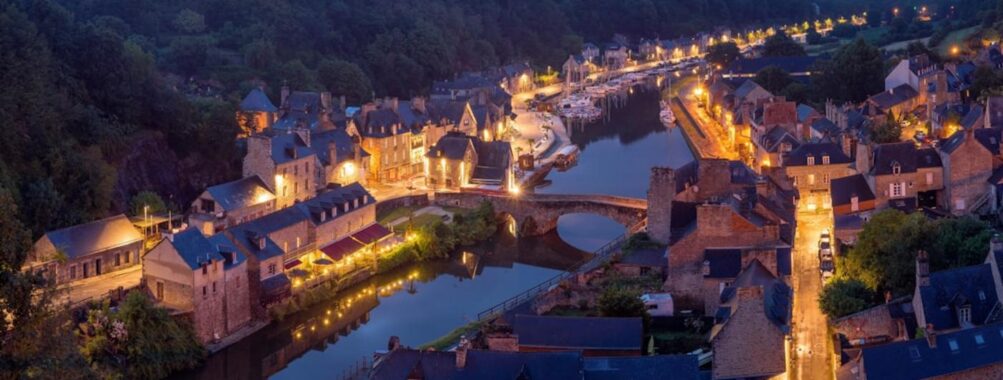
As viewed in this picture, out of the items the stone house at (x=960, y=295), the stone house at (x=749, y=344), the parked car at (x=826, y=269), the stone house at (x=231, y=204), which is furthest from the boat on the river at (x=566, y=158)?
the stone house at (x=749, y=344)

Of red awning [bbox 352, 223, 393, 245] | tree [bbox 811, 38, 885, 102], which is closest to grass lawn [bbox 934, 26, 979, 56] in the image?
tree [bbox 811, 38, 885, 102]

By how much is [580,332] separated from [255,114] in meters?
29.2

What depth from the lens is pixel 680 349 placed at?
28.0 m

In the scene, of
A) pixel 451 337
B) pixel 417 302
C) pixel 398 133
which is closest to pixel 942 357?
pixel 451 337

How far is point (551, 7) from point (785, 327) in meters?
87.8

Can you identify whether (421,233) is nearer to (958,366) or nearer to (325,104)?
(325,104)

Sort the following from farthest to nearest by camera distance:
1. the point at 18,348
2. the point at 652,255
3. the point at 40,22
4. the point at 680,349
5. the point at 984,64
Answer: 1. the point at 984,64
2. the point at 40,22
3. the point at 652,255
4. the point at 680,349
5. the point at 18,348

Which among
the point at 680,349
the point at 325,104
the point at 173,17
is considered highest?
the point at 173,17

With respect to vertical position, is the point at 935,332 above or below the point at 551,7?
below

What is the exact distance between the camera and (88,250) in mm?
35750

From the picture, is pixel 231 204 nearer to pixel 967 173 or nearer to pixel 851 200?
pixel 851 200

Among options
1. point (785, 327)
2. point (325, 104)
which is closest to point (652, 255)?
point (785, 327)

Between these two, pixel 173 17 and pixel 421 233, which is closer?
pixel 421 233

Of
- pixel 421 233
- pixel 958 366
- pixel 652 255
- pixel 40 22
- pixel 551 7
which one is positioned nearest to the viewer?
pixel 958 366
